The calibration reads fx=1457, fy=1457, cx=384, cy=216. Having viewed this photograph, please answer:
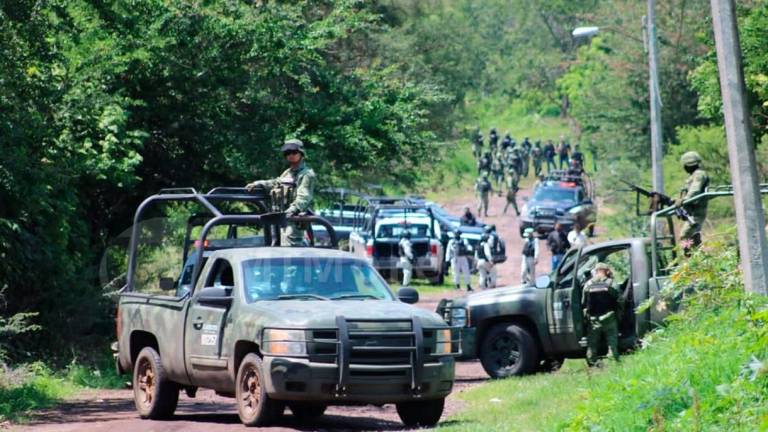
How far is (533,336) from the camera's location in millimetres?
18703

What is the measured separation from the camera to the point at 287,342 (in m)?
13.2

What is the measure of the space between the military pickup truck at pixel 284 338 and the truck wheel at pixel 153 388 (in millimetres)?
14

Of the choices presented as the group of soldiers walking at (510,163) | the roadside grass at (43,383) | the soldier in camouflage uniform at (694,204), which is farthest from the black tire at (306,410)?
the group of soldiers walking at (510,163)

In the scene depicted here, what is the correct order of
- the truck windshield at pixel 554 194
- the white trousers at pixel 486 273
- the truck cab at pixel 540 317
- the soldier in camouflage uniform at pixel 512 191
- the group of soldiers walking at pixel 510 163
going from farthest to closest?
1. the group of soldiers walking at pixel 510 163
2. the soldier in camouflage uniform at pixel 512 191
3. the truck windshield at pixel 554 194
4. the white trousers at pixel 486 273
5. the truck cab at pixel 540 317

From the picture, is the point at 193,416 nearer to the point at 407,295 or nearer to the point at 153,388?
the point at 153,388

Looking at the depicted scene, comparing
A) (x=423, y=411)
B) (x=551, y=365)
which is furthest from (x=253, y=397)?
(x=551, y=365)

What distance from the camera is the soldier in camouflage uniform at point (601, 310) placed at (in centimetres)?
1694

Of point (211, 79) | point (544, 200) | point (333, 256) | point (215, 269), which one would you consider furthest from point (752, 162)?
point (544, 200)

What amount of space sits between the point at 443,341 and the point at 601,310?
380cm

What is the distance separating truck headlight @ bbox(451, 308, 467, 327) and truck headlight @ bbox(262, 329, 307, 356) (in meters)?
6.03

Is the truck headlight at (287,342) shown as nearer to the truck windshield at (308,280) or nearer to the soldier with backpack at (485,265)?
the truck windshield at (308,280)

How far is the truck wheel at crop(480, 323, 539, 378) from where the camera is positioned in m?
18.6

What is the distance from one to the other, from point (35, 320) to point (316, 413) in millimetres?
7791

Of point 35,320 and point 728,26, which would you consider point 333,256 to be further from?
point 35,320
